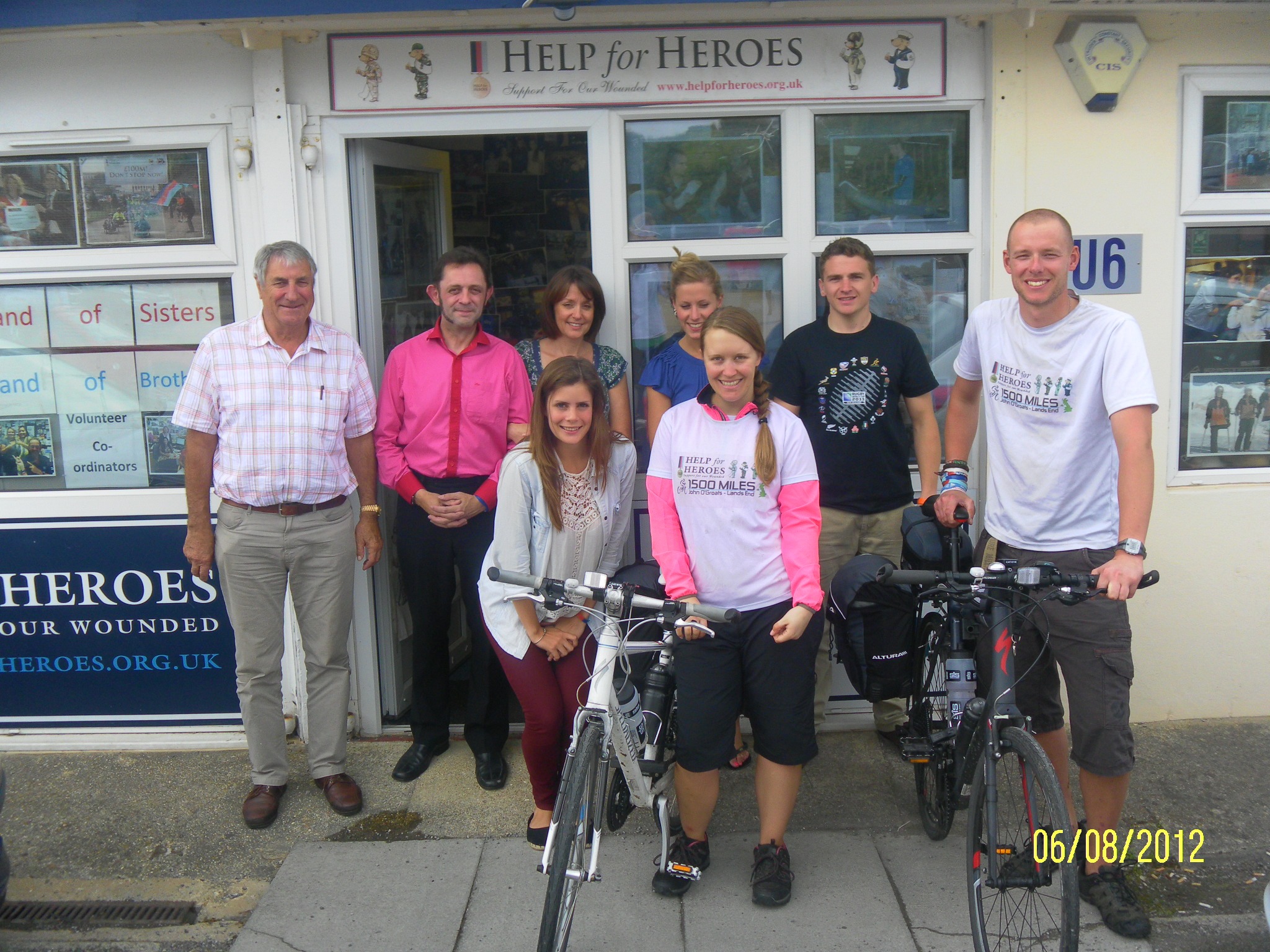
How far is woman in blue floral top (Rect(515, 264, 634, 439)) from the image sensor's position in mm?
4066

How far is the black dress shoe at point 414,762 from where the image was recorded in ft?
14.0

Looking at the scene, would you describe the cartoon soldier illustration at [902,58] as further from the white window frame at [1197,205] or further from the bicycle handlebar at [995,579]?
the bicycle handlebar at [995,579]

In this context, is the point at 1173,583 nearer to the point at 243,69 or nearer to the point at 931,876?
the point at 931,876

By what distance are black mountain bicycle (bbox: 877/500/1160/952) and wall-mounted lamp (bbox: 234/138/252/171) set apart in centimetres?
283

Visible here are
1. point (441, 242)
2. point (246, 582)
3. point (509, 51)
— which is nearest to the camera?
point (246, 582)

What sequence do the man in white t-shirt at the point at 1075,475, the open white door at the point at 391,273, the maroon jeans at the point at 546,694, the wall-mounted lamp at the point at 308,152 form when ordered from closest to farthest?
the man in white t-shirt at the point at 1075,475, the maroon jeans at the point at 546,694, the wall-mounted lamp at the point at 308,152, the open white door at the point at 391,273

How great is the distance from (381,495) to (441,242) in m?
1.46

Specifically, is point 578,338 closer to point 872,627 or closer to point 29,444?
point 872,627

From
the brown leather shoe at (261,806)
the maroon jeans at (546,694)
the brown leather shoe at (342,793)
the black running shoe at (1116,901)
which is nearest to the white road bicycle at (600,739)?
the maroon jeans at (546,694)

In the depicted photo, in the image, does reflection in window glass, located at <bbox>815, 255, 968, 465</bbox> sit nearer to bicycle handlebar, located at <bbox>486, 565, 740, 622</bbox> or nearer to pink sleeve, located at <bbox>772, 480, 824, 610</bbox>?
pink sleeve, located at <bbox>772, 480, 824, 610</bbox>

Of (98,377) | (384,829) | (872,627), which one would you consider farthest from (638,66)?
(384,829)

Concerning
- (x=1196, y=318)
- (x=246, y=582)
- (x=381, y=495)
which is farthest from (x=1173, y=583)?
(x=246, y=582)

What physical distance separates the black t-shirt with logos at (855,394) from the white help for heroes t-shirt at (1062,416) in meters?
0.48

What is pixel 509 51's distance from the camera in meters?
4.21
